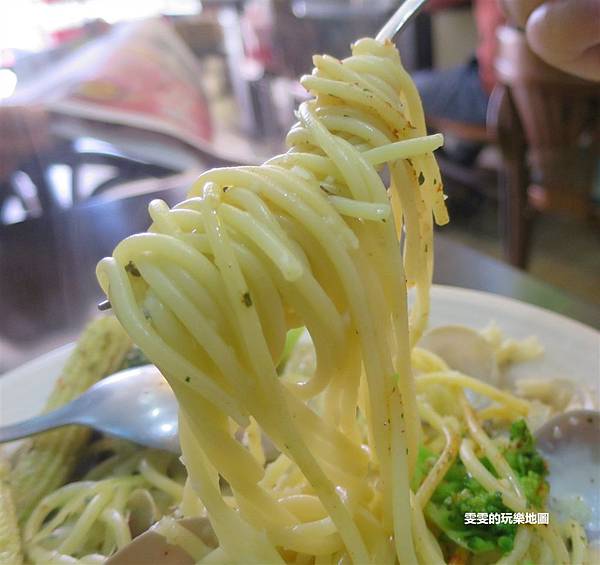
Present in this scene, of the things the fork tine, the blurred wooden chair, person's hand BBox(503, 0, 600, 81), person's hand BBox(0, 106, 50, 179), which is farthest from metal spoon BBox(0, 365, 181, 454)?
person's hand BBox(0, 106, 50, 179)

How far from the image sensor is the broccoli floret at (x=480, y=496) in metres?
0.77

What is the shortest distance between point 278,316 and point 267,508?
24cm

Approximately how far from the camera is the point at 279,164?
66 cm

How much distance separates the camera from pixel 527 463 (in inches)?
34.0

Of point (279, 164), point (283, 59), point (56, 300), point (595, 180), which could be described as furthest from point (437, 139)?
point (283, 59)

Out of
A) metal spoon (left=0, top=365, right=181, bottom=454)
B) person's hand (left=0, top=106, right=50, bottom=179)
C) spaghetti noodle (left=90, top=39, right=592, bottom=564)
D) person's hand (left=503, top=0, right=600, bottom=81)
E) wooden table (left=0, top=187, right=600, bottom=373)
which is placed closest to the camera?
spaghetti noodle (left=90, top=39, right=592, bottom=564)

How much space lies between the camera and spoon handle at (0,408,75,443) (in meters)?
1.02

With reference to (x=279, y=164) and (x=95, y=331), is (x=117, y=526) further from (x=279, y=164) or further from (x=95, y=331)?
(x=279, y=164)

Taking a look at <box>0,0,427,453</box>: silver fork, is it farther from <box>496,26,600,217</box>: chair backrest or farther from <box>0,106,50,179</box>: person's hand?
<box>0,106,50,179</box>: person's hand

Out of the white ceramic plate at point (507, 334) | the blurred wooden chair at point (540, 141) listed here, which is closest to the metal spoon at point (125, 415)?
the white ceramic plate at point (507, 334)

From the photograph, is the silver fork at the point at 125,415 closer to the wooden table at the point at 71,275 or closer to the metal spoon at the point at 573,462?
the wooden table at the point at 71,275

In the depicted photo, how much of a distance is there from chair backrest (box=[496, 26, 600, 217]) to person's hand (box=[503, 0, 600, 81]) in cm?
117

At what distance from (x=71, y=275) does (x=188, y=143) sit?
4.08 feet

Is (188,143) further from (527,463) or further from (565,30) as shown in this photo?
(527,463)
